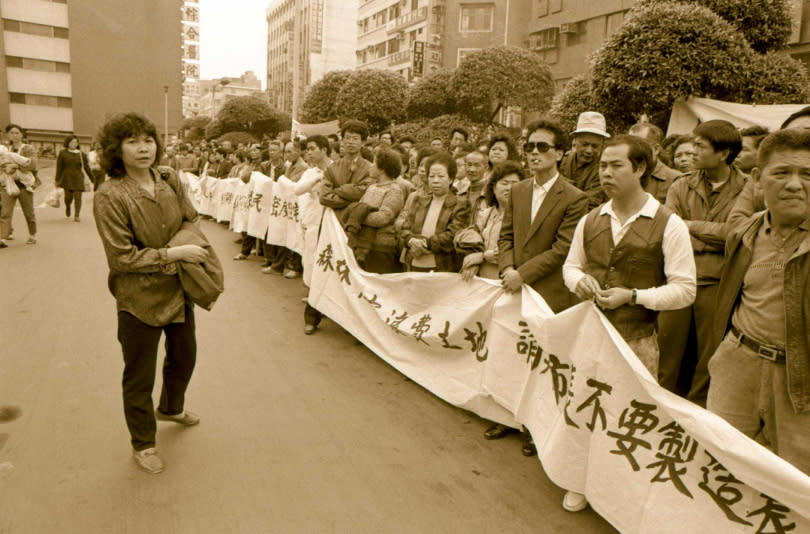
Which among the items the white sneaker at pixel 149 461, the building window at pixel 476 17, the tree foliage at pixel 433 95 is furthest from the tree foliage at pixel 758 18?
the building window at pixel 476 17

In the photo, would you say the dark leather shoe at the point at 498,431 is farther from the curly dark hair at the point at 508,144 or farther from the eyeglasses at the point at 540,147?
the curly dark hair at the point at 508,144

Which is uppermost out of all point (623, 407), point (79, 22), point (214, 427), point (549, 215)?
point (79, 22)

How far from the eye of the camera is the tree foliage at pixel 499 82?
26422mm

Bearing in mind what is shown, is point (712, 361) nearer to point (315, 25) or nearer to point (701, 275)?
point (701, 275)

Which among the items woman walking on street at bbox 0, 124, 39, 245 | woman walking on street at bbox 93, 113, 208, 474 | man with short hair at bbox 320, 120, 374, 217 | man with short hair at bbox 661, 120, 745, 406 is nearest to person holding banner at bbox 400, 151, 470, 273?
man with short hair at bbox 320, 120, 374, 217

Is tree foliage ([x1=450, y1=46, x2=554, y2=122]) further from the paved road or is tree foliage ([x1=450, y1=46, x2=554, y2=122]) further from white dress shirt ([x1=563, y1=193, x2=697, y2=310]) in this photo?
white dress shirt ([x1=563, y1=193, x2=697, y2=310])

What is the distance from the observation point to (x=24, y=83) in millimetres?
51938

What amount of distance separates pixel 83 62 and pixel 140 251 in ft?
195

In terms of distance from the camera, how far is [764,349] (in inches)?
97.1

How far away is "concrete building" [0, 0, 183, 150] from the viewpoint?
51.8 m

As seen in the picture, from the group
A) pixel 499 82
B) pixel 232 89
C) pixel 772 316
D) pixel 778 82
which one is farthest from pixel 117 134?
pixel 232 89

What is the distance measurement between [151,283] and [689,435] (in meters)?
2.70

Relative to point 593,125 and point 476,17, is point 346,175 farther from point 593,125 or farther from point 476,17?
point 476,17

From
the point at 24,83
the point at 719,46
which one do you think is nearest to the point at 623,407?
the point at 719,46
